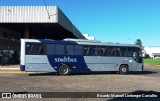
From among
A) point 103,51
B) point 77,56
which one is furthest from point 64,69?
point 103,51

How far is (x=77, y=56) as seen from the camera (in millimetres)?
27984

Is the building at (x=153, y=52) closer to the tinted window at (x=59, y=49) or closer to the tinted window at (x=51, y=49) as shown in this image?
the tinted window at (x=59, y=49)

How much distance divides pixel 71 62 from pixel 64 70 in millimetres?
846

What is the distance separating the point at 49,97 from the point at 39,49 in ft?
45.0

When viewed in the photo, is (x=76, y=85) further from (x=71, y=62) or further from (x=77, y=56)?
(x=77, y=56)

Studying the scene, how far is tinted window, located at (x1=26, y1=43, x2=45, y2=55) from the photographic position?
84.8ft

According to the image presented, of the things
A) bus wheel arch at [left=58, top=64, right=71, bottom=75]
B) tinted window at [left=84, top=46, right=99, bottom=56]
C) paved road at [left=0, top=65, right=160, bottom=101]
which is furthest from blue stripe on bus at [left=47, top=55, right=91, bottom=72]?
paved road at [left=0, top=65, right=160, bottom=101]

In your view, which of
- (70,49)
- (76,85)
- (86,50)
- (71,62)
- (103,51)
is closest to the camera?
(76,85)

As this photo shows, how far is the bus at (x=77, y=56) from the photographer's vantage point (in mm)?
26000

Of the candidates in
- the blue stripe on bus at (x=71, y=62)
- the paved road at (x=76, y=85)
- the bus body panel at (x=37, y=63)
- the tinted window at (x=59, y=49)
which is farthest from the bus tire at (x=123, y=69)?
the paved road at (x=76, y=85)

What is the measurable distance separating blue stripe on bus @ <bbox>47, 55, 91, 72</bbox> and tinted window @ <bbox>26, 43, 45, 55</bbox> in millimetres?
735

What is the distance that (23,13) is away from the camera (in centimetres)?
4031

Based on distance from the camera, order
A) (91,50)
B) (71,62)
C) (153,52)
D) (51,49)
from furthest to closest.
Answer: (153,52) → (91,50) → (71,62) → (51,49)

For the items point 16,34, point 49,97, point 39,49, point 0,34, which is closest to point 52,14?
point 0,34
